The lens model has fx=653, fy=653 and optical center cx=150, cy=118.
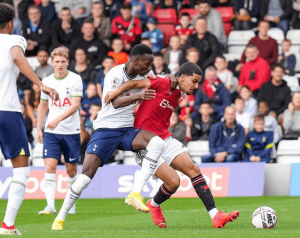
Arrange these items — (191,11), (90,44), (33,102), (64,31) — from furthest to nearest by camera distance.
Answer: (191,11), (64,31), (90,44), (33,102)

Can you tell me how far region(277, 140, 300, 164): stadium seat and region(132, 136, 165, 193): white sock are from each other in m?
8.13

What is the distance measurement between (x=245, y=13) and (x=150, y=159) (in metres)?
12.5

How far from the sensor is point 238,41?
19.5 metres

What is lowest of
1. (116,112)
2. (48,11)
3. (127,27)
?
(127,27)

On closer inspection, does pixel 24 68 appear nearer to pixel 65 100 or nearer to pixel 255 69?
pixel 65 100

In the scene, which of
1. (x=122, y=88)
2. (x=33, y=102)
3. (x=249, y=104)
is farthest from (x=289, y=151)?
(x=122, y=88)

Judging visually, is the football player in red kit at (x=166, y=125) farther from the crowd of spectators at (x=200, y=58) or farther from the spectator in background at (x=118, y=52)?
the spectator in background at (x=118, y=52)

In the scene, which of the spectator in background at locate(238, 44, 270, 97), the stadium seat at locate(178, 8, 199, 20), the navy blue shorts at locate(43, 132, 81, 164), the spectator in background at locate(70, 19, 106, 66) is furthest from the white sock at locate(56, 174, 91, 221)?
the stadium seat at locate(178, 8, 199, 20)

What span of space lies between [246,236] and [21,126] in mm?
2659

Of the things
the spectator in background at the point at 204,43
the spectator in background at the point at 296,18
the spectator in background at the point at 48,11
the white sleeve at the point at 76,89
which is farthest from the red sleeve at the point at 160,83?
the spectator in background at the point at 48,11

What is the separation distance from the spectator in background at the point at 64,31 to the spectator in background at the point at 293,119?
7397 millimetres

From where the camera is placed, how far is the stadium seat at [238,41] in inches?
762

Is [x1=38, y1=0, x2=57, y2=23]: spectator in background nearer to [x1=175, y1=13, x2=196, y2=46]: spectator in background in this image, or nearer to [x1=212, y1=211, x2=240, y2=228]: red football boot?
[x1=175, y1=13, x2=196, y2=46]: spectator in background

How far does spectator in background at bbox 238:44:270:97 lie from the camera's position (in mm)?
17141
